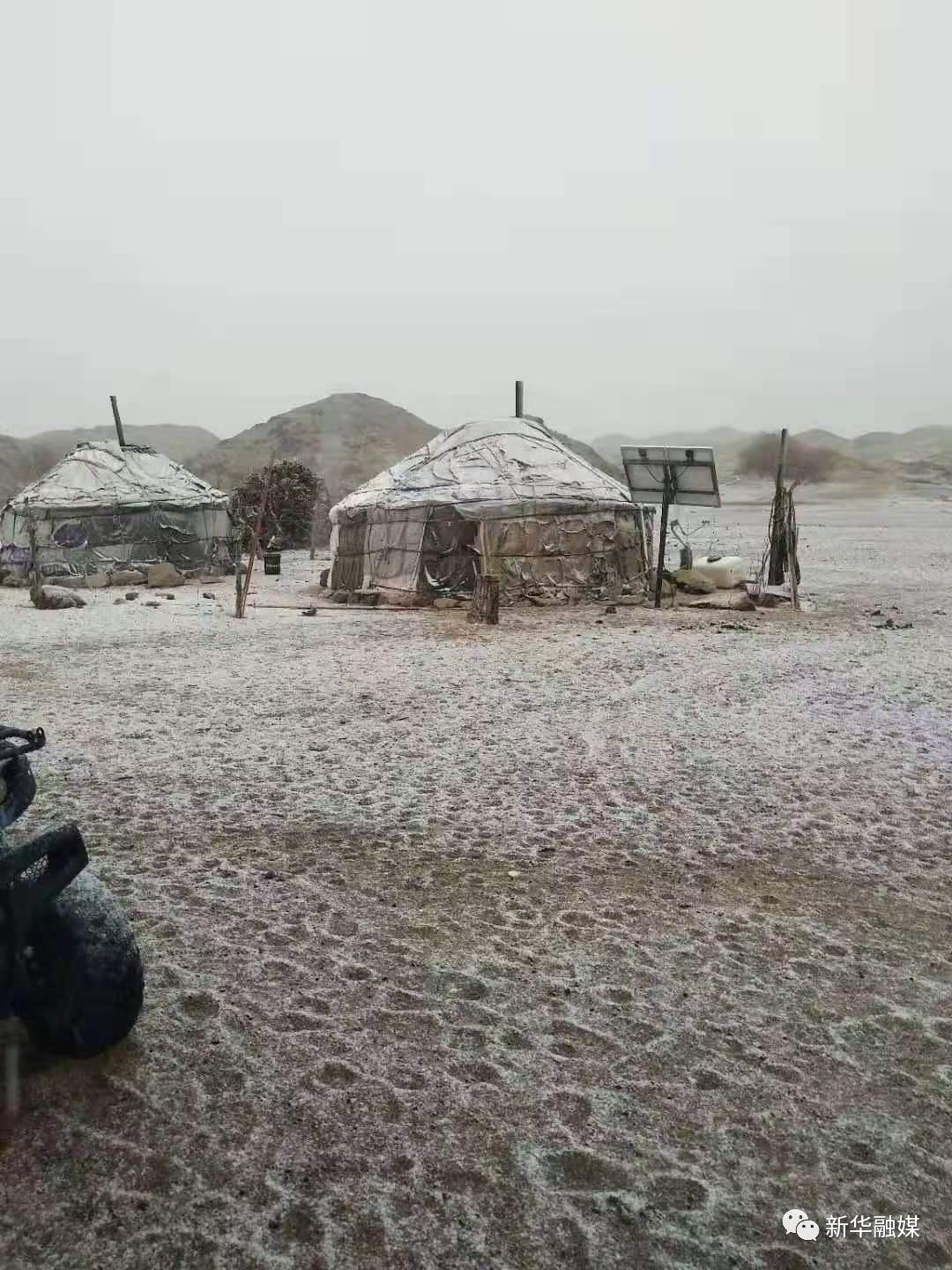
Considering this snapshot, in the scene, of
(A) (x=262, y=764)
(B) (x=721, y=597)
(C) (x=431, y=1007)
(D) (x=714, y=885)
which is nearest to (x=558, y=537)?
(B) (x=721, y=597)

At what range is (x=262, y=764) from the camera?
5.33m

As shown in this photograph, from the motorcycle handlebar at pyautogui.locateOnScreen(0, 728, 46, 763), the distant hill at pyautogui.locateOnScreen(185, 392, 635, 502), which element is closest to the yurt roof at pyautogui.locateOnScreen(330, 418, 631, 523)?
the motorcycle handlebar at pyautogui.locateOnScreen(0, 728, 46, 763)

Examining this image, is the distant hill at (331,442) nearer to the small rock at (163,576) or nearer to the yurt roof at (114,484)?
the yurt roof at (114,484)

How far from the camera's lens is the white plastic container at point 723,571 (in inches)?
614

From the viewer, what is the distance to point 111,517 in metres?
20.0

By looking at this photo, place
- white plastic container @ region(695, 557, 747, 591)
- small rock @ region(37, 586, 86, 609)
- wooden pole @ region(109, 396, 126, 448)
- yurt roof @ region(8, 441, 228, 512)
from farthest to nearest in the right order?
wooden pole @ region(109, 396, 126, 448)
yurt roof @ region(8, 441, 228, 512)
white plastic container @ region(695, 557, 747, 591)
small rock @ region(37, 586, 86, 609)

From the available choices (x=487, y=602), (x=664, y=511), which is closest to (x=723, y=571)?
(x=664, y=511)

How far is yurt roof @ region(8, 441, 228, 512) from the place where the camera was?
65.2ft

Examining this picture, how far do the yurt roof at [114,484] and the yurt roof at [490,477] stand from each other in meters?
5.94

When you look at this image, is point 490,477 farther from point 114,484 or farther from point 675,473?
point 114,484

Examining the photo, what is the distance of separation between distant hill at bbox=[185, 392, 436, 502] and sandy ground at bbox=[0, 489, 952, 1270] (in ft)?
172

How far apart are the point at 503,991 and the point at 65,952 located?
1.31 metres

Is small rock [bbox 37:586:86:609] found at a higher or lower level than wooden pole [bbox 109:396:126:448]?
lower

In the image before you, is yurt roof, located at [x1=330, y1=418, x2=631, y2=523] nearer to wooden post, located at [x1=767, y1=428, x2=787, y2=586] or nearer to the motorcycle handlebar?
wooden post, located at [x1=767, y1=428, x2=787, y2=586]
